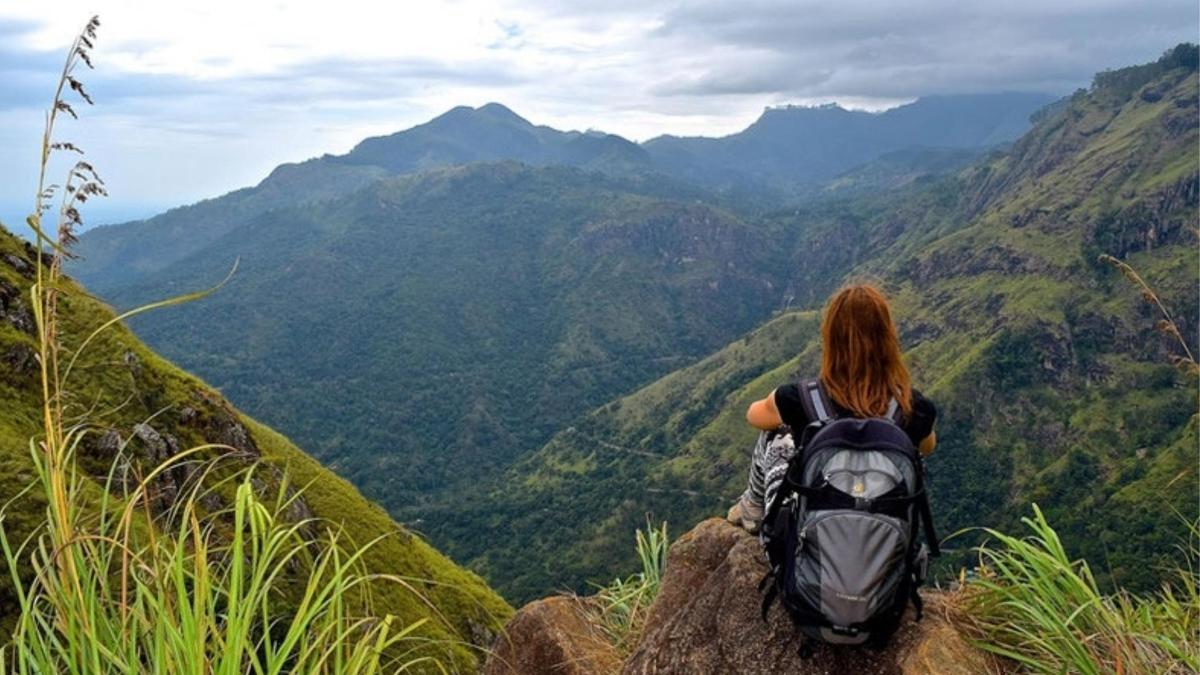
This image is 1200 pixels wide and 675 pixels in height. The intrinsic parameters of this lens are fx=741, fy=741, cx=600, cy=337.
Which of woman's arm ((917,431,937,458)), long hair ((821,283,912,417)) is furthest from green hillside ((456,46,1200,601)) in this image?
long hair ((821,283,912,417))

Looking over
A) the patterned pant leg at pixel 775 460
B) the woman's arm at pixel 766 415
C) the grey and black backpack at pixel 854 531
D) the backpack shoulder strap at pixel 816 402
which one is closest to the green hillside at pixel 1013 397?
the patterned pant leg at pixel 775 460

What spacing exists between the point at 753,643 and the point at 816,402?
153 centimetres

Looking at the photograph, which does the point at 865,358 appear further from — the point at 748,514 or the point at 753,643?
the point at 748,514

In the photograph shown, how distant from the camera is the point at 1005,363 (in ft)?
456

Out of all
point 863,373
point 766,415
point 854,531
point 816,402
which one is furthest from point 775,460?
point 854,531

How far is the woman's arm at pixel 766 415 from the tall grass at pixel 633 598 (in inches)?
70.3

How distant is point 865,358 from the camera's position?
4.21 meters

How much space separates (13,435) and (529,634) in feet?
31.4

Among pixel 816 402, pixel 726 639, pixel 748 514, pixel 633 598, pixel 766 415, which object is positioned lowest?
pixel 633 598

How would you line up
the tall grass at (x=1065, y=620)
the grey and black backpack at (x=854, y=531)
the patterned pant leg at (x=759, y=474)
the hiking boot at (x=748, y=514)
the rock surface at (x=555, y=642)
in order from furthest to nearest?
the rock surface at (x=555, y=642), the hiking boot at (x=748, y=514), the patterned pant leg at (x=759, y=474), the grey and black backpack at (x=854, y=531), the tall grass at (x=1065, y=620)

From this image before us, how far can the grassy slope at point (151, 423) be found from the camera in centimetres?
1120

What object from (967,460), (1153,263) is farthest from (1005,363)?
(1153,263)

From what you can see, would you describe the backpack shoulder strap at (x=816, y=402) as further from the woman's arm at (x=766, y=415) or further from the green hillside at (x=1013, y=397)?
the green hillside at (x=1013, y=397)

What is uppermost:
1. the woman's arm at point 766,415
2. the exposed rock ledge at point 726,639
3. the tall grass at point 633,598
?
the woman's arm at point 766,415
